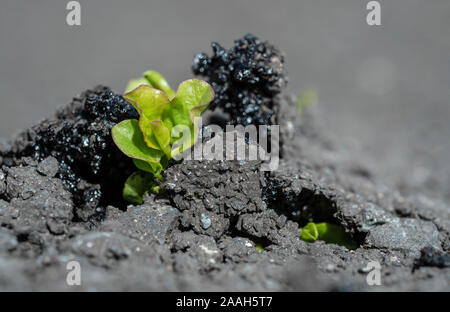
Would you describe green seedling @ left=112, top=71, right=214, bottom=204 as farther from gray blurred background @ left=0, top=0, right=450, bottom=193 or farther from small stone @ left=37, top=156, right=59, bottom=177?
gray blurred background @ left=0, top=0, right=450, bottom=193

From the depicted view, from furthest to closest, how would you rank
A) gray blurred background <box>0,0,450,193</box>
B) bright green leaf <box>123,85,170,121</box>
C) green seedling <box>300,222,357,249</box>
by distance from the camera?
1. gray blurred background <box>0,0,450,193</box>
2. green seedling <box>300,222,357,249</box>
3. bright green leaf <box>123,85,170,121</box>

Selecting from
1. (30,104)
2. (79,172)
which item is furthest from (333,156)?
(30,104)

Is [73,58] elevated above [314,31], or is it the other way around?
[314,31]

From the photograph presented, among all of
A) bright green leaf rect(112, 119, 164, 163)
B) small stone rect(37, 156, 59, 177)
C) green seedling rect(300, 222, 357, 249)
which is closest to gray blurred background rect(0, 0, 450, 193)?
green seedling rect(300, 222, 357, 249)

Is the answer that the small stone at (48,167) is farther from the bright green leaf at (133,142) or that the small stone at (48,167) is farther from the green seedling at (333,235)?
the green seedling at (333,235)

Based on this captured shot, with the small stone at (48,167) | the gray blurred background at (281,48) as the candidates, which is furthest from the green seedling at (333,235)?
the gray blurred background at (281,48)

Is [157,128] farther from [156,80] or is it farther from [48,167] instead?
[48,167]

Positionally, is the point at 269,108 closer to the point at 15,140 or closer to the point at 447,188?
the point at 15,140

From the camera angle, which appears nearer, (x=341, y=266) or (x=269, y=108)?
(x=341, y=266)
